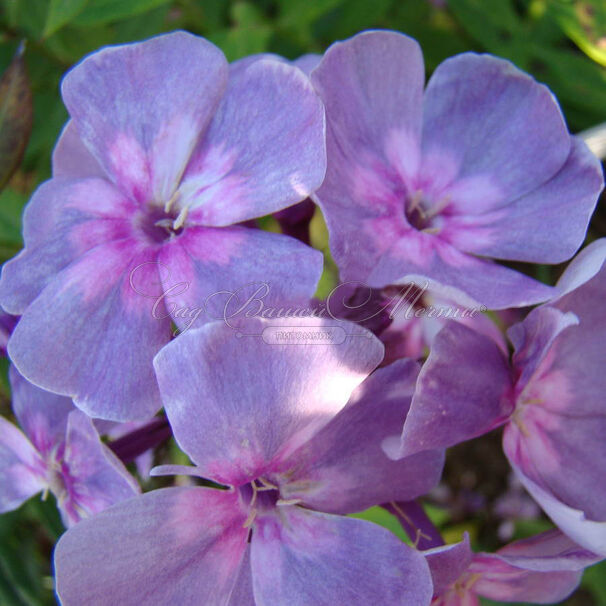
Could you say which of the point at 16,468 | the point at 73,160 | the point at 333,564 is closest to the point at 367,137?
the point at 73,160

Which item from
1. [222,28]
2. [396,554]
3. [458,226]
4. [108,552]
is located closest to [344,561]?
[396,554]

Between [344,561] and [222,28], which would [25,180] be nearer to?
[222,28]

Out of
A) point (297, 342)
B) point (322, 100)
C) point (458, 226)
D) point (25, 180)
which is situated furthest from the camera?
point (25, 180)

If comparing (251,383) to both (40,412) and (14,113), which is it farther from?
(14,113)

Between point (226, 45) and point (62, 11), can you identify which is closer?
point (62, 11)

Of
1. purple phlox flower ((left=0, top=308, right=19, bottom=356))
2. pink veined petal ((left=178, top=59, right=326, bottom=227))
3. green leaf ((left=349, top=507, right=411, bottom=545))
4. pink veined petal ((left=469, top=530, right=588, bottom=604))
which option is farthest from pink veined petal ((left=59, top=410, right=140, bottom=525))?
green leaf ((left=349, top=507, right=411, bottom=545))
